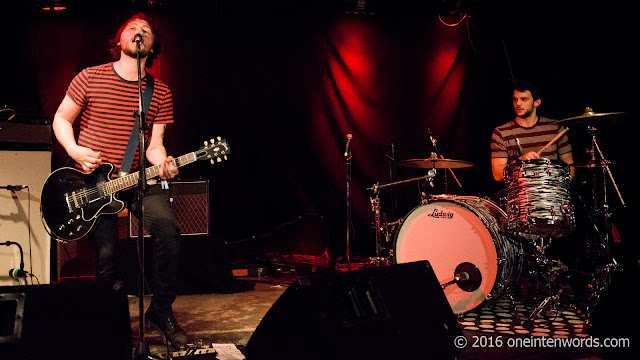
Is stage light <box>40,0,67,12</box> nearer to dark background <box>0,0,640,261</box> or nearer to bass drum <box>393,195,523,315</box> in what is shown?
dark background <box>0,0,640,261</box>

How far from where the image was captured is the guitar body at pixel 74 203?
3.45 meters

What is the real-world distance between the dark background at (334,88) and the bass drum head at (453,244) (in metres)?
2.66

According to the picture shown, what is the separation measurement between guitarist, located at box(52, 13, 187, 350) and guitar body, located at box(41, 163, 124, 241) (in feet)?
0.21

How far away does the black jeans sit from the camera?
3.52m

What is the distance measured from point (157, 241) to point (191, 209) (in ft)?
7.47

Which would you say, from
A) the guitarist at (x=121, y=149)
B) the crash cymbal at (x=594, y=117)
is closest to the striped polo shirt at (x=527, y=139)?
the crash cymbal at (x=594, y=117)

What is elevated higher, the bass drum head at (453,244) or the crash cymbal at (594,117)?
the crash cymbal at (594,117)

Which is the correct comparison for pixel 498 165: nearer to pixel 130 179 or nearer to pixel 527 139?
pixel 527 139

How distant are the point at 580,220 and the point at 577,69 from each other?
1.95 metres

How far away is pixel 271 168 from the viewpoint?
728 cm

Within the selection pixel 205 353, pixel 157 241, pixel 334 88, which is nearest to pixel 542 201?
pixel 205 353

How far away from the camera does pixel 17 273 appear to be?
458 centimetres

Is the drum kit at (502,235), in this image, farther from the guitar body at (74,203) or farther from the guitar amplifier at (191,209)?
the guitar body at (74,203)

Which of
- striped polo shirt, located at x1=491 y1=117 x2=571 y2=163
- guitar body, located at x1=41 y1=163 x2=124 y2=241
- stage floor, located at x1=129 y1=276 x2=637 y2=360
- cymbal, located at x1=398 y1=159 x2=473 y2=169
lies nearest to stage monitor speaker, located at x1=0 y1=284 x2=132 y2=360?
stage floor, located at x1=129 y1=276 x2=637 y2=360
